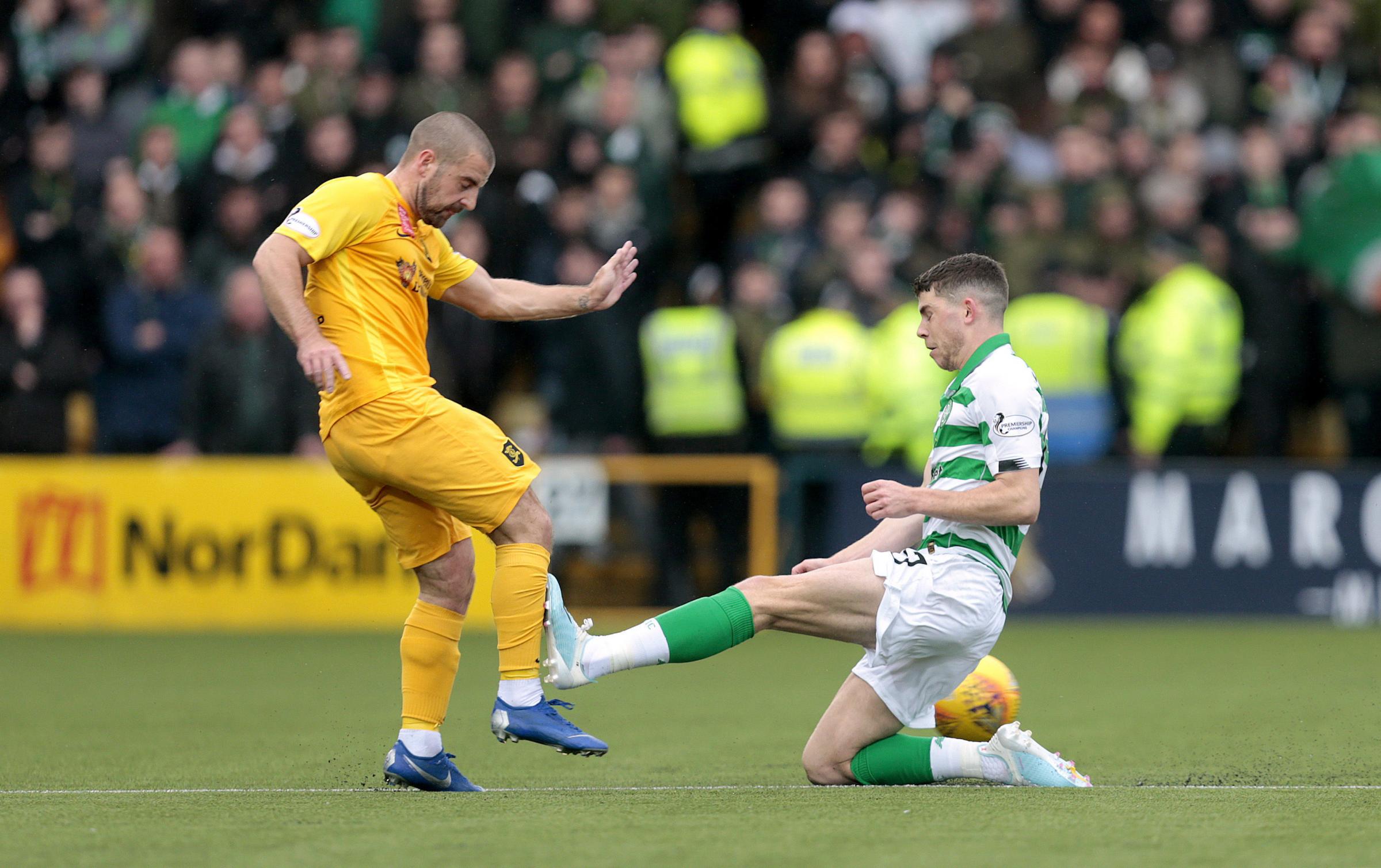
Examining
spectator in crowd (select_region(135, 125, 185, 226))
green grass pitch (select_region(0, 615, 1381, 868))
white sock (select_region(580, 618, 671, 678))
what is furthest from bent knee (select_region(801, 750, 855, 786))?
spectator in crowd (select_region(135, 125, 185, 226))

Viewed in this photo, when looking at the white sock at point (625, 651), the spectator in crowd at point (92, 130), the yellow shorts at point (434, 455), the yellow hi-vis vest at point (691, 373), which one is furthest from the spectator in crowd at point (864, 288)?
the white sock at point (625, 651)

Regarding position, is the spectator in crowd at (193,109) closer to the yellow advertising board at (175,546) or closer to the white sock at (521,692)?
the yellow advertising board at (175,546)

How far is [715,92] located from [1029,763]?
925 centimetres

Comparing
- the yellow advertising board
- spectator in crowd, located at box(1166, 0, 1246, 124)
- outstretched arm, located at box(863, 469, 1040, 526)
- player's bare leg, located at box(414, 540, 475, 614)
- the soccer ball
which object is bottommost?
the yellow advertising board

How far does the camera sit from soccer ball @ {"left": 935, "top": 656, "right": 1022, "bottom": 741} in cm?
664

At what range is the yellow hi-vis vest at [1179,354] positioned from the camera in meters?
13.3

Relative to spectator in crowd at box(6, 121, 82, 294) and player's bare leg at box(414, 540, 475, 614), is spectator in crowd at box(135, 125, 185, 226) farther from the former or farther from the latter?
player's bare leg at box(414, 540, 475, 614)

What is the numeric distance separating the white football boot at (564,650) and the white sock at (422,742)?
50cm

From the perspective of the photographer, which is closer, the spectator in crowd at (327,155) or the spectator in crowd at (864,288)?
the spectator in crowd at (864,288)

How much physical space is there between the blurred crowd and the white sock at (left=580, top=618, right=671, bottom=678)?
726 cm

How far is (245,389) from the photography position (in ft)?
44.6

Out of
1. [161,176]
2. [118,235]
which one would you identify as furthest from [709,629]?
[161,176]

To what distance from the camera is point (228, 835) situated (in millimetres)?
5234

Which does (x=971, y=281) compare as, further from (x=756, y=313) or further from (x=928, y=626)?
(x=756, y=313)
